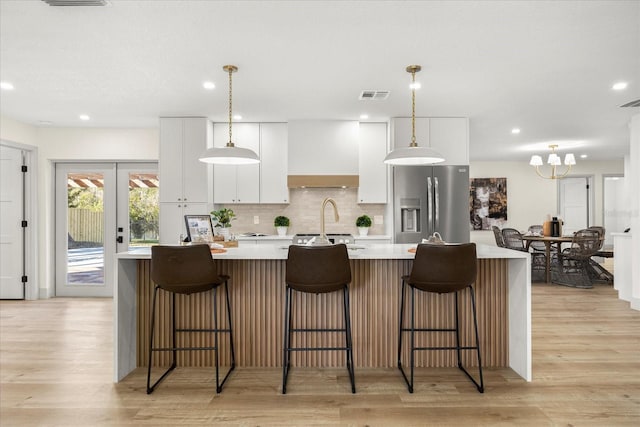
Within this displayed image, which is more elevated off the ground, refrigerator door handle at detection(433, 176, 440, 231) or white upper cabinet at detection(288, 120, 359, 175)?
white upper cabinet at detection(288, 120, 359, 175)

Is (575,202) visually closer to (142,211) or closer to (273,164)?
(273,164)

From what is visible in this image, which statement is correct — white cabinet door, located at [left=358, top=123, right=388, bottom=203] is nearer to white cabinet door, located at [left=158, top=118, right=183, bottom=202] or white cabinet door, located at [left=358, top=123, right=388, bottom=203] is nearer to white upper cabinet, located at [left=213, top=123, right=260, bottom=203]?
white upper cabinet, located at [left=213, top=123, right=260, bottom=203]

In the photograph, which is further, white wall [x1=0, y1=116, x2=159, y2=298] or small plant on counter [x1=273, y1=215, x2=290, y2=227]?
white wall [x1=0, y1=116, x2=159, y2=298]

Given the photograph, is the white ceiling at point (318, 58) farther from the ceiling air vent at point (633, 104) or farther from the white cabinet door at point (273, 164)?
the white cabinet door at point (273, 164)

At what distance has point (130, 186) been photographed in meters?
5.90

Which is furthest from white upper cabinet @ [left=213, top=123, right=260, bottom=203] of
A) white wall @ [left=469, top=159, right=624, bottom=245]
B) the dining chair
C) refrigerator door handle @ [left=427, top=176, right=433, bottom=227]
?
white wall @ [left=469, top=159, right=624, bottom=245]

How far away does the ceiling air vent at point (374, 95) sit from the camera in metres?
4.14

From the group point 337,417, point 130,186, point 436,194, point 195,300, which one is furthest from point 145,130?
point 337,417

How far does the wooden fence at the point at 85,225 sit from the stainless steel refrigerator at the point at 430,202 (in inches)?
172

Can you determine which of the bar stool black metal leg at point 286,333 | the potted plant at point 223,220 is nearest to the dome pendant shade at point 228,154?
the potted plant at point 223,220

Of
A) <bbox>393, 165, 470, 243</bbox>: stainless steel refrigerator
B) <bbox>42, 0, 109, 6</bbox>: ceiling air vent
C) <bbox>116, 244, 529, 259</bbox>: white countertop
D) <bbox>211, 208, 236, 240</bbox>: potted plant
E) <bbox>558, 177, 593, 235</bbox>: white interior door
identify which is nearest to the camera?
<bbox>42, 0, 109, 6</bbox>: ceiling air vent

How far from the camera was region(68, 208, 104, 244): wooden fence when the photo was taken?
5.88 meters

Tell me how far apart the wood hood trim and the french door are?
224cm

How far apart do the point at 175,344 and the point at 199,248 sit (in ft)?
3.11
